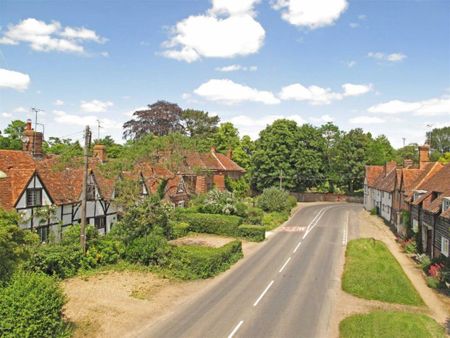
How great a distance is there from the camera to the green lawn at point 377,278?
25.2 metres

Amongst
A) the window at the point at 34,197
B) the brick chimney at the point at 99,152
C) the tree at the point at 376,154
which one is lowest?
the window at the point at 34,197

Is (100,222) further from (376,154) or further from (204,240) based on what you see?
(376,154)

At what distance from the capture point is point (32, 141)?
118 ft

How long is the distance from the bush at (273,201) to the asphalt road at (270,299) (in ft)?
58.7

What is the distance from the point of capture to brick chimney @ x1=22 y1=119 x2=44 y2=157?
35.6m

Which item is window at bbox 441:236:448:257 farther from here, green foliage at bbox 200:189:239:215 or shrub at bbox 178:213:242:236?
green foliage at bbox 200:189:239:215

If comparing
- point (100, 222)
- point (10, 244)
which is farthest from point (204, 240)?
point (10, 244)

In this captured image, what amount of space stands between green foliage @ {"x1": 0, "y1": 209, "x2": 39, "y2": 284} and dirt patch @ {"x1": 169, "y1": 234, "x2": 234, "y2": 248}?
79.0 ft

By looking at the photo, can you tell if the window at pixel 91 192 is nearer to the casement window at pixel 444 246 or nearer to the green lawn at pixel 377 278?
the green lawn at pixel 377 278

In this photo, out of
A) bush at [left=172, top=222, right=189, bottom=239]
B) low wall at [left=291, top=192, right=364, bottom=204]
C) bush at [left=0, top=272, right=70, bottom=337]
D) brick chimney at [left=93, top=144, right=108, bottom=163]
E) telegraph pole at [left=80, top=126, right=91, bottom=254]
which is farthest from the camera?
low wall at [left=291, top=192, right=364, bottom=204]

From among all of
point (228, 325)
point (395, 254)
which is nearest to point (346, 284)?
point (228, 325)

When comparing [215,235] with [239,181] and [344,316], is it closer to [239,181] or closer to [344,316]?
[344,316]

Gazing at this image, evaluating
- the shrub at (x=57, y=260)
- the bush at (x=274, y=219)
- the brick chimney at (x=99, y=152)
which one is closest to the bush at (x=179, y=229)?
the brick chimney at (x=99, y=152)

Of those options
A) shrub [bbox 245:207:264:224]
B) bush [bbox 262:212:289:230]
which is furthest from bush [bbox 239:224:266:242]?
bush [bbox 262:212:289:230]
